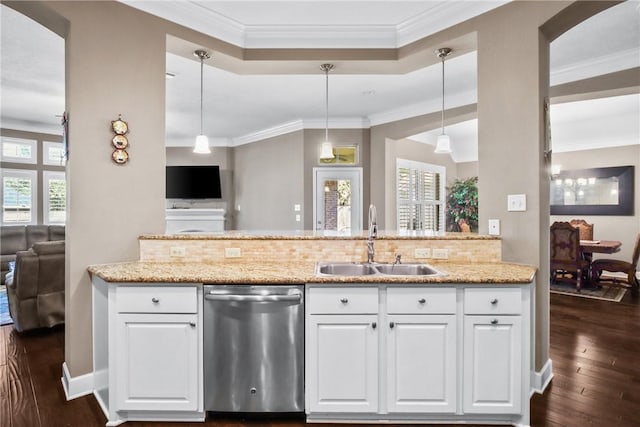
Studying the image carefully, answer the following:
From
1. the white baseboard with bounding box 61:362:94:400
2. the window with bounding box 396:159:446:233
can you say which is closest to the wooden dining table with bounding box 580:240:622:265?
the window with bounding box 396:159:446:233

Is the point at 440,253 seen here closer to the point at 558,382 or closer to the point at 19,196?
the point at 558,382

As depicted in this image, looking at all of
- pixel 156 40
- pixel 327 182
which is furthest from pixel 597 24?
pixel 327 182

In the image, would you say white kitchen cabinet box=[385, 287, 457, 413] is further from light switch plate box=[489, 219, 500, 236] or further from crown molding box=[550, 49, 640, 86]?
crown molding box=[550, 49, 640, 86]

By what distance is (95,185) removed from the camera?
7.84 feet

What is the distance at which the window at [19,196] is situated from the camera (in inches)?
242

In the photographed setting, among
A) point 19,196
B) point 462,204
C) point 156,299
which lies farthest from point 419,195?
point 19,196

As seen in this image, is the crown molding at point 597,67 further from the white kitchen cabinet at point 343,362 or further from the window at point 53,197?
the window at point 53,197

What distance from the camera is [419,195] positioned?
22.7 feet

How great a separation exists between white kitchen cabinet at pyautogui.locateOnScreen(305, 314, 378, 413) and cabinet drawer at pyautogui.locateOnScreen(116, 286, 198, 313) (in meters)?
0.71

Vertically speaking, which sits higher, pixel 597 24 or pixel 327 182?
pixel 597 24

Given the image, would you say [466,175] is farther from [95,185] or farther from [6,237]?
[6,237]

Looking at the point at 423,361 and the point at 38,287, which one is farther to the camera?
the point at 38,287

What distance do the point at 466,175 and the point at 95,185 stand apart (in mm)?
7671

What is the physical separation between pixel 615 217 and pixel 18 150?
10691mm
